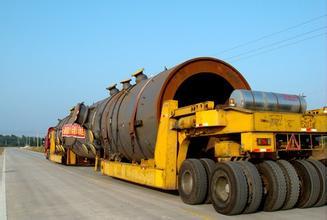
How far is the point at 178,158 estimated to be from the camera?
10.1 metres

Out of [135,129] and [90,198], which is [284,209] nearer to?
[90,198]

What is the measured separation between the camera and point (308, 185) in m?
8.31

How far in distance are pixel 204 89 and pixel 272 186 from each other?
5.68 meters

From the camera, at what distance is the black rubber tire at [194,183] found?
351 inches

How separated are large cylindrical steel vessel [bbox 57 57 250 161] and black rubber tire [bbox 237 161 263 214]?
12.4 ft

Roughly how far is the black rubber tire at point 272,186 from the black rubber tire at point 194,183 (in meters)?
1.37

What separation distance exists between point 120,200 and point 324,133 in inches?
190

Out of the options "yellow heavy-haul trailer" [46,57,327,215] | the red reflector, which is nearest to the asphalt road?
"yellow heavy-haul trailer" [46,57,327,215]

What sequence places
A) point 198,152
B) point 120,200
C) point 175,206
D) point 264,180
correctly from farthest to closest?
point 198,152 → point 120,200 → point 175,206 → point 264,180

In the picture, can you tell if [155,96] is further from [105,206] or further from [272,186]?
[272,186]

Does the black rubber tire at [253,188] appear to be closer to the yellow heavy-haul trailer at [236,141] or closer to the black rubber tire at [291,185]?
the yellow heavy-haul trailer at [236,141]

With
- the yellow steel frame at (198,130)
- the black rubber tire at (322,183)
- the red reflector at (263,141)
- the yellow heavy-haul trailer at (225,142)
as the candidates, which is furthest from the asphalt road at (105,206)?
the red reflector at (263,141)

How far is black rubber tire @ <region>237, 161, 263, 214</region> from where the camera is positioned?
25.2 feet

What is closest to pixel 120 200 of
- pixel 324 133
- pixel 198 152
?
pixel 198 152
